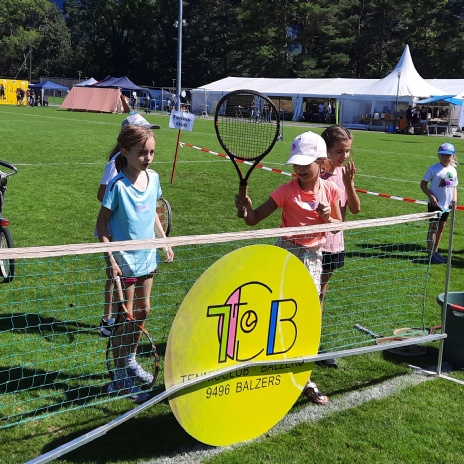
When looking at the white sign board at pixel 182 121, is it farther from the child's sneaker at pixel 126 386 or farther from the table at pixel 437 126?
the table at pixel 437 126

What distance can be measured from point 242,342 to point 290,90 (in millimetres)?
A: 48207

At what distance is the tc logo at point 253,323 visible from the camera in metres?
3.66

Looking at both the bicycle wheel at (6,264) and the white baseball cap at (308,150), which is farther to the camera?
the bicycle wheel at (6,264)

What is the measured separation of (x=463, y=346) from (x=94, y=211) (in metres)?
7.19

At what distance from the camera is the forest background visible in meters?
67.4

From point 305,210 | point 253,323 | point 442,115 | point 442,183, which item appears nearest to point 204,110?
point 442,115

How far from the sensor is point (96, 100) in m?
50.3

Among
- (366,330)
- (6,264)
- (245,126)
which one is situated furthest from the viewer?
(6,264)

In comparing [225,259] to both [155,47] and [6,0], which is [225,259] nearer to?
[155,47]

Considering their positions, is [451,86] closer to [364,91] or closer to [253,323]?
[364,91]

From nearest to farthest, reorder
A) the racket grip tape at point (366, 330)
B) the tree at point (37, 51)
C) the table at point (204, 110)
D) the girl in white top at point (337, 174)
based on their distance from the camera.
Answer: the girl in white top at point (337, 174), the racket grip tape at point (366, 330), the table at point (204, 110), the tree at point (37, 51)

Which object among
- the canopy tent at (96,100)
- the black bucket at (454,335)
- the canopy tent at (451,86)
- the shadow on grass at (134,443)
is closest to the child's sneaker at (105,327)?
the shadow on grass at (134,443)

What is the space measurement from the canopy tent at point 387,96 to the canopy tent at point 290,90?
139cm

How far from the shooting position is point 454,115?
42.8 metres
